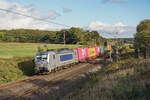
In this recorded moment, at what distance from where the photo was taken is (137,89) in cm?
911

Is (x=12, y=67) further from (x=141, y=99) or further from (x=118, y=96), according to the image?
(x=141, y=99)

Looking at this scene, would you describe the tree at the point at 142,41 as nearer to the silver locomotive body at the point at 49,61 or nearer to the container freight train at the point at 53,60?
the container freight train at the point at 53,60

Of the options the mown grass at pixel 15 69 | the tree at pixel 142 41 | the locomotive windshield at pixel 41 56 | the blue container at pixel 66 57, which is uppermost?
the tree at pixel 142 41

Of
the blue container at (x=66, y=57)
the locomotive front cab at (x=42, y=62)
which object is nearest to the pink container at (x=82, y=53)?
the blue container at (x=66, y=57)

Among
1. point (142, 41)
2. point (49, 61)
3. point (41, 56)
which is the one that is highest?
point (142, 41)

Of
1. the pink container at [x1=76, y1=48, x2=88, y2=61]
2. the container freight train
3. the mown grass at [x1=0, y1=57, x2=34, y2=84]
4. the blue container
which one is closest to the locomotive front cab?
the container freight train

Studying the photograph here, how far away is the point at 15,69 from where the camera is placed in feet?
74.0

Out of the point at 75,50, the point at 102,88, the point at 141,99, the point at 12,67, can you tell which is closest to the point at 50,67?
the point at 12,67

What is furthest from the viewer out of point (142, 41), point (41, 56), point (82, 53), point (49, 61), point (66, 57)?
point (82, 53)

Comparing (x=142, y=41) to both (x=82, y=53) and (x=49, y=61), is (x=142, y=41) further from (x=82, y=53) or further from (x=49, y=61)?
(x=49, y=61)

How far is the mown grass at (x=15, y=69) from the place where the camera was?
2016cm

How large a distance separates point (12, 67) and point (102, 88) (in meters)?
15.3

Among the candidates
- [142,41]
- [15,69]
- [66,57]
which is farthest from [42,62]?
[142,41]

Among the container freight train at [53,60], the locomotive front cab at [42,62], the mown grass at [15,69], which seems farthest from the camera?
the container freight train at [53,60]
